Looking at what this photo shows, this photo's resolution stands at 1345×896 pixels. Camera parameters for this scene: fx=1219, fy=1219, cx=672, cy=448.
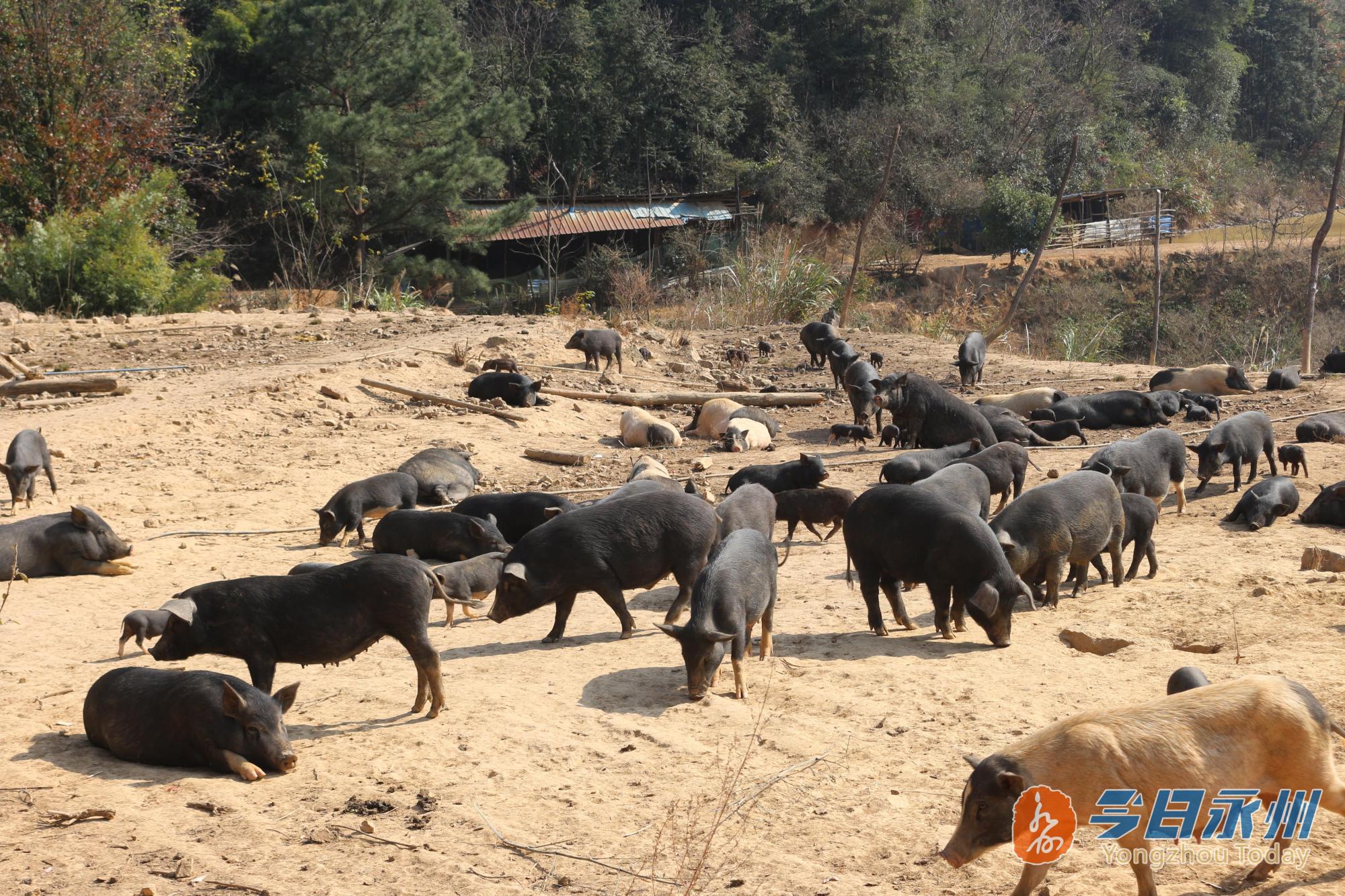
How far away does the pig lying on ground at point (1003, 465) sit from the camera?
10398mm

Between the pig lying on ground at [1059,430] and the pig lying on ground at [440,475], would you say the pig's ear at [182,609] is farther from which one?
the pig lying on ground at [1059,430]

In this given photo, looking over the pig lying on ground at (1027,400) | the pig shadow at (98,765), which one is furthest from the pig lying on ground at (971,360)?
the pig shadow at (98,765)

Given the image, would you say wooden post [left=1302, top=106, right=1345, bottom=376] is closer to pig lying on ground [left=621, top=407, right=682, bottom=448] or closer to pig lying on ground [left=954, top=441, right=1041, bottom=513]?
pig lying on ground [left=954, top=441, right=1041, bottom=513]

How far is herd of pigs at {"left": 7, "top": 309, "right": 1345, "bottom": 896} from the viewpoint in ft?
12.4

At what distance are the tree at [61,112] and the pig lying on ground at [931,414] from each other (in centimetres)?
1522

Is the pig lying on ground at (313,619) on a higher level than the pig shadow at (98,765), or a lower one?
higher

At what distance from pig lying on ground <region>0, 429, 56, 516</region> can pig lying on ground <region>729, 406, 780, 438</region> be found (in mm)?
7460

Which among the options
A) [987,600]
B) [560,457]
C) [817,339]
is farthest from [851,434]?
[987,600]

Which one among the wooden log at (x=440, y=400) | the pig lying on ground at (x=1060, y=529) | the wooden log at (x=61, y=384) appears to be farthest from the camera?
the wooden log at (x=440, y=400)

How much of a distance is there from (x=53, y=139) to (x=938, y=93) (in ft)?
119

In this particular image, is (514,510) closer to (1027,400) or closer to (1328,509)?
(1328,509)

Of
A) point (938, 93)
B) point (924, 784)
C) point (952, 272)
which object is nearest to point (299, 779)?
point (924, 784)

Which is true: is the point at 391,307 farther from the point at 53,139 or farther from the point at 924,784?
the point at 924,784

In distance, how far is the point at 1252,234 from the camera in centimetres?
4306
